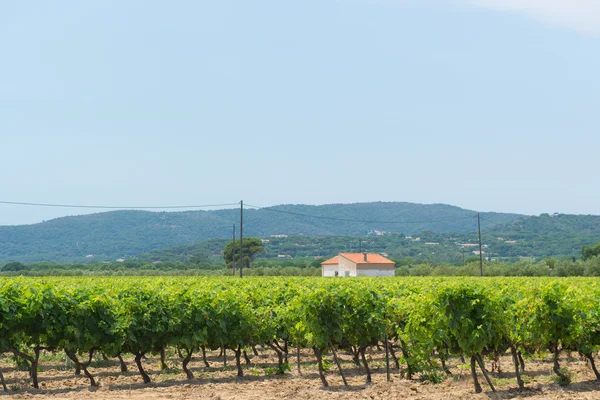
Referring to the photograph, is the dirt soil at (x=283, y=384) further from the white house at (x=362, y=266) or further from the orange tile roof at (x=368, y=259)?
the orange tile roof at (x=368, y=259)

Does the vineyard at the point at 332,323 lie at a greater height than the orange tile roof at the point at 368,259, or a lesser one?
lesser

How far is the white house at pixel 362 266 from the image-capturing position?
8494cm

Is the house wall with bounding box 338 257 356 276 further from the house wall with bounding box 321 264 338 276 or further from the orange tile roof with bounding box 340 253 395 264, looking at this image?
the house wall with bounding box 321 264 338 276

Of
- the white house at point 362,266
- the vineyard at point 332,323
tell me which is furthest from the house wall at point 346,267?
the vineyard at point 332,323

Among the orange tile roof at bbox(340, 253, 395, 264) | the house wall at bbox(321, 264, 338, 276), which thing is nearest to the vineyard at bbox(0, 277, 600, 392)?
the orange tile roof at bbox(340, 253, 395, 264)

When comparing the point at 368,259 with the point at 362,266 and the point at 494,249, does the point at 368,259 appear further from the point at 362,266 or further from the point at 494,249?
the point at 494,249

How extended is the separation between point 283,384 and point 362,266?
237 ft

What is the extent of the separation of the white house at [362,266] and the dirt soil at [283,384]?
67732 millimetres

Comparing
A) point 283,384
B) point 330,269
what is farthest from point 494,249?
point 283,384

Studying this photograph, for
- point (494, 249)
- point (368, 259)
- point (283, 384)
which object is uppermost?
point (494, 249)

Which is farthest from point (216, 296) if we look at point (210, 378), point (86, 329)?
point (86, 329)

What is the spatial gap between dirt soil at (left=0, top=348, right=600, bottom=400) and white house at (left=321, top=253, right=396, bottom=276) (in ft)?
222

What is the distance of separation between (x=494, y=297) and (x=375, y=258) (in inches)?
2978

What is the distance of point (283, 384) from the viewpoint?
45.3ft
